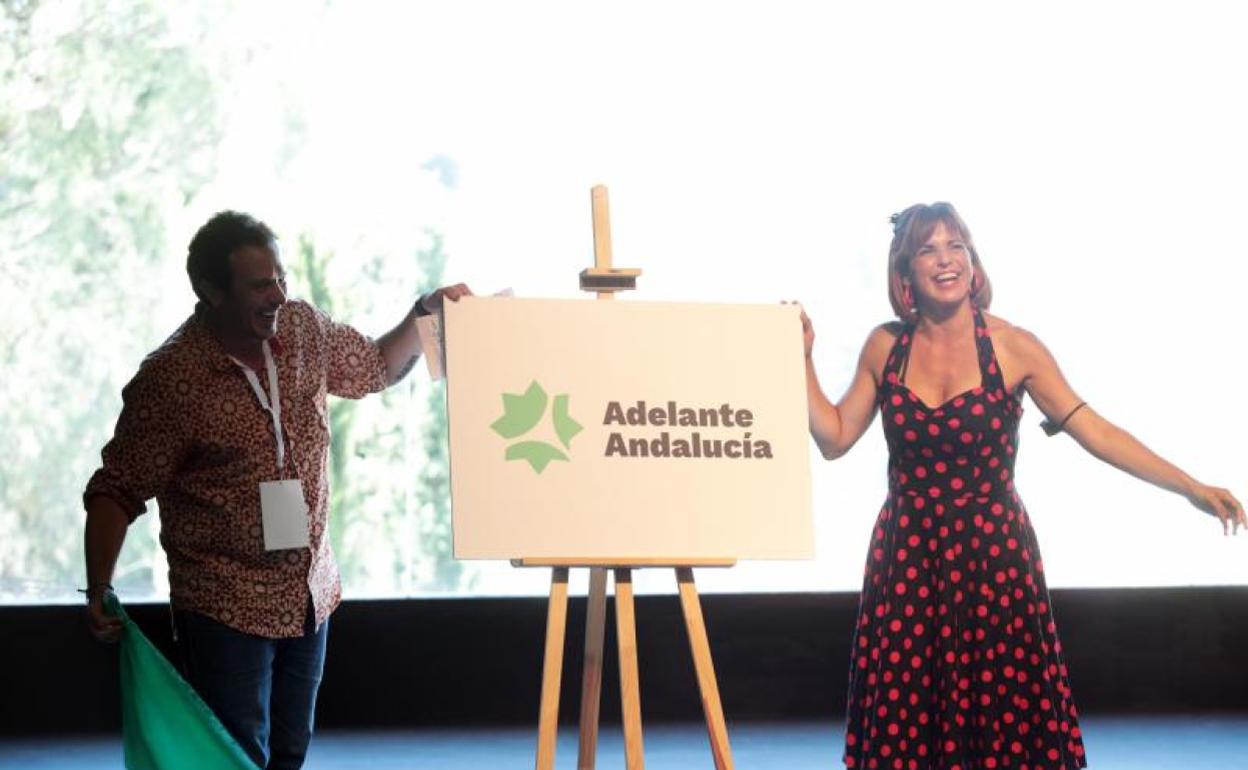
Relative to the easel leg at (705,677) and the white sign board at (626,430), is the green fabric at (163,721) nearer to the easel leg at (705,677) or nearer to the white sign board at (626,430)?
the white sign board at (626,430)

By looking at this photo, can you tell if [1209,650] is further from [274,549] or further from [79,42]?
[79,42]

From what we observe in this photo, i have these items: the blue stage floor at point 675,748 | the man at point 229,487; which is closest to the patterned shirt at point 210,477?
the man at point 229,487

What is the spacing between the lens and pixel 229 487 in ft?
9.43

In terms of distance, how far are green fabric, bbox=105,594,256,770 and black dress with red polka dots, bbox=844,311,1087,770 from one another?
119cm

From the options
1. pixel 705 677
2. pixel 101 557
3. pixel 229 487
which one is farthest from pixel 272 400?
pixel 705 677

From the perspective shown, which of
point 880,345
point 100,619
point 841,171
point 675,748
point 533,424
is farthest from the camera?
point 841,171

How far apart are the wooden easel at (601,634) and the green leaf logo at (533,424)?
0.19 metres

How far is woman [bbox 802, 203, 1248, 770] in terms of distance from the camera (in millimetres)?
3129

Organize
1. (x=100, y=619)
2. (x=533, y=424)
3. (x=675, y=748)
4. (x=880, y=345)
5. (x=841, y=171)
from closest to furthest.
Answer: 1. (x=100, y=619)
2. (x=533, y=424)
3. (x=880, y=345)
4. (x=675, y=748)
5. (x=841, y=171)

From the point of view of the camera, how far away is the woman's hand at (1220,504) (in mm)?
3082

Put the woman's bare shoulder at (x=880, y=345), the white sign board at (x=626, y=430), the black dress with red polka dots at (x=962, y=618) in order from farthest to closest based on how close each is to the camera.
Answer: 1. the woman's bare shoulder at (x=880, y=345)
2. the black dress with red polka dots at (x=962, y=618)
3. the white sign board at (x=626, y=430)

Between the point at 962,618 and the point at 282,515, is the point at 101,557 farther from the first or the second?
the point at 962,618

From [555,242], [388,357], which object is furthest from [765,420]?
[555,242]

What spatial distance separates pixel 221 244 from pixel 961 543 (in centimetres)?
146
